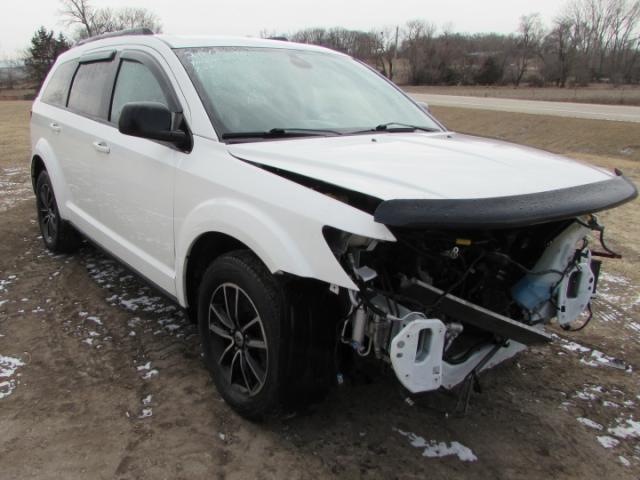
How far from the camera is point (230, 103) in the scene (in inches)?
117

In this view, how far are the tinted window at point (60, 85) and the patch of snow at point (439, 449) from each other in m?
3.91

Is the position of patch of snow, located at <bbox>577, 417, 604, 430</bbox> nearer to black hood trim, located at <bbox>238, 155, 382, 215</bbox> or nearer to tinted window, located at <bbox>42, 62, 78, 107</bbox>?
black hood trim, located at <bbox>238, 155, 382, 215</bbox>

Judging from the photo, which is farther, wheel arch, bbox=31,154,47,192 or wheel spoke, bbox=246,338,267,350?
wheel arch, bbox=31,154,47,192

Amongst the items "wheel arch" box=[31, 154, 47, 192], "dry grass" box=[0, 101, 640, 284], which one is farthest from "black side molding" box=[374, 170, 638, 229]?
"dry grass" box=[0, 101, 640, 284]

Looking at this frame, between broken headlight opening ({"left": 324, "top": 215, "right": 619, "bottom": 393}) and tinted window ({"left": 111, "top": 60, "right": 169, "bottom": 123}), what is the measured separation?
5.51 feet

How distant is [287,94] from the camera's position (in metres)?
3.18

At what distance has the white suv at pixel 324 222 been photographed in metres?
2.13

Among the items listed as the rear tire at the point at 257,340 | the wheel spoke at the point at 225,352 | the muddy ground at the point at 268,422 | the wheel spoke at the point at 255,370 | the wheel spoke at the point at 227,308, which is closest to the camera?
the rear tire at the point at 257,340

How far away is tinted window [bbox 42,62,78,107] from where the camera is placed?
4724 millimetres

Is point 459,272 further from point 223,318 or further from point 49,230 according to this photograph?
point 49,230

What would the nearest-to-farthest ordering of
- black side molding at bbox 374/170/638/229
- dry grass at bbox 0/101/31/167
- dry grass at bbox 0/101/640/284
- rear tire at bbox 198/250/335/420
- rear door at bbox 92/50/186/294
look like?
black side molding at bbox 374/170/638/229, rear tire at bbox 198/250/335/420, rear door at bbox 92/50/186/294, dry grass at bbox 0/101/640/284, dry grass at bbox 0/101/31/167

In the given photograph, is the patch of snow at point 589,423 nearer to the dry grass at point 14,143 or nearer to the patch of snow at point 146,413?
the patch of snow at point 146,413

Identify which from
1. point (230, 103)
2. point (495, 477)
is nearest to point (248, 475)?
point (495, 477)

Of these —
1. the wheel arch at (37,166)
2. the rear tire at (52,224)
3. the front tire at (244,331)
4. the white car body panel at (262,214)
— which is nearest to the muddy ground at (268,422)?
the front tire at (244,331)
